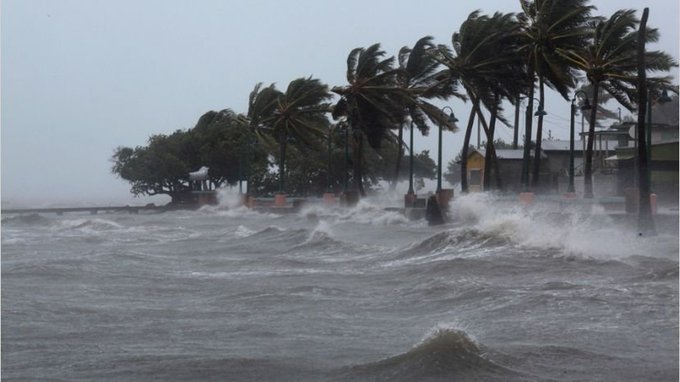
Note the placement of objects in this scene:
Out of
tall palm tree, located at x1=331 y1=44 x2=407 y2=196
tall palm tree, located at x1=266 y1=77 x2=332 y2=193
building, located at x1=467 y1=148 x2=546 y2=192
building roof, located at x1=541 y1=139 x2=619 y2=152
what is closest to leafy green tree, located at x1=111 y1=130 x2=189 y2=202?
tall palm tree, located at x1=266 y1=77 x2=332 y2=193

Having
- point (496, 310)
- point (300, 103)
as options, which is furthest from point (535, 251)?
point (300, 103)

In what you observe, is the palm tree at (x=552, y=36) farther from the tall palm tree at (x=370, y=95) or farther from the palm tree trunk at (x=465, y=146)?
the tall palm tree at (x=370, y=95)

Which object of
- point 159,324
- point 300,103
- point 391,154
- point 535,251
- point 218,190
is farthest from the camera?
point 391,154

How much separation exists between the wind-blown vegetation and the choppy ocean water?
15.0 m

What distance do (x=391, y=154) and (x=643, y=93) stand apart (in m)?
47.8

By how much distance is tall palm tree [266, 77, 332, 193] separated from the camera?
4909 centimetres

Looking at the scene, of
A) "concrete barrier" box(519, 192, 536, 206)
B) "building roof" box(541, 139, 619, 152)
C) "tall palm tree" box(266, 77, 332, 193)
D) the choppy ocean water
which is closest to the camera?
the choppy ocean water

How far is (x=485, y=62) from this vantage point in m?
36.5

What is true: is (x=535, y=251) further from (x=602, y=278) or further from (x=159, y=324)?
(x=159, y=324)

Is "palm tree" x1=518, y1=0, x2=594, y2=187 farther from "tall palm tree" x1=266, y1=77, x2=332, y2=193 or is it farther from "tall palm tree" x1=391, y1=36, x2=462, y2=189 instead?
→ "tall palm tree" x1=266, y1=77, x2=332, y2=193

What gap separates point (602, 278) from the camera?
1221 centimetres

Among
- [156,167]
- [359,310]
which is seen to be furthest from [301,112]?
[359,310]

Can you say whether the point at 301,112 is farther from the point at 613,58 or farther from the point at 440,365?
the point at 440,365

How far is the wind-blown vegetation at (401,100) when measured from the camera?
33844mm
